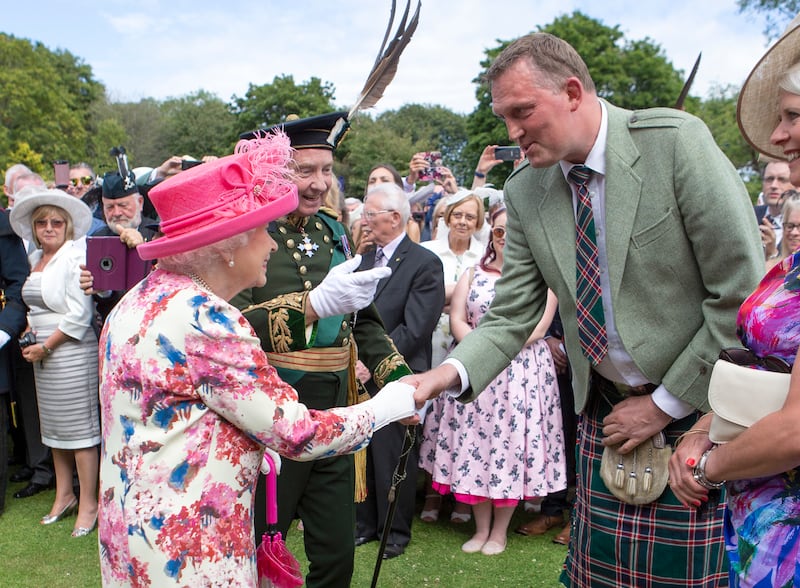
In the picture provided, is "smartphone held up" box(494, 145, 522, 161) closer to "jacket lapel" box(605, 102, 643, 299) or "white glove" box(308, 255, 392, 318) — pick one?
"white glove" box(308, 255, 392, 318)

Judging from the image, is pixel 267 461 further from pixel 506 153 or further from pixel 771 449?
pixel 506 153

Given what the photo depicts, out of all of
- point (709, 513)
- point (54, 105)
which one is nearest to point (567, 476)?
point (709, 513)

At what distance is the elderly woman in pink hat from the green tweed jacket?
3.30ft

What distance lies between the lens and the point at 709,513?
8.10 ft

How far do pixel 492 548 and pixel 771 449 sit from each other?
3718 mm

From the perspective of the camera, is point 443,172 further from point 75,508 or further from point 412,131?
point 412,131

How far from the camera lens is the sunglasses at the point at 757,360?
1662mm

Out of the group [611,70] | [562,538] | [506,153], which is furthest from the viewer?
[611,70]

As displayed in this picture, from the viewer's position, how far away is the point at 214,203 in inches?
81.5

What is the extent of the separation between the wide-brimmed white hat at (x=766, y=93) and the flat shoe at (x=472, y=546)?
3.62 metres

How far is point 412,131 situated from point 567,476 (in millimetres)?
60063

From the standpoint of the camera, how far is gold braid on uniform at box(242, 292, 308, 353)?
2.87 meters

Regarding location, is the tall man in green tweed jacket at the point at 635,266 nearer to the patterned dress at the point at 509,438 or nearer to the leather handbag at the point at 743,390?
the leather handbag at the point at 743,390

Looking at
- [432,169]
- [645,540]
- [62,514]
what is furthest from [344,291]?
[432,169]
